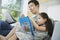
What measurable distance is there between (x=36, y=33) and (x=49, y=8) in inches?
10.6

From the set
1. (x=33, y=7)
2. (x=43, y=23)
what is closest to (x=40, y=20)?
(x=43, y=23)

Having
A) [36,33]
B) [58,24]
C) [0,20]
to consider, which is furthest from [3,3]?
[58,24]

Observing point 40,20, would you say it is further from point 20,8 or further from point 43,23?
point 20,8

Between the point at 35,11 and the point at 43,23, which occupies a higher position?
the point at 35,11

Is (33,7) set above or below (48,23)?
above

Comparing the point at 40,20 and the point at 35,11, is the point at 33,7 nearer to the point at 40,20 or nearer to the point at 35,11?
the point at 35,11

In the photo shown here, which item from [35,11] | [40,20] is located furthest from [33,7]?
[40,20]

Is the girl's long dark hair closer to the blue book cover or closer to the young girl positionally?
the young girl

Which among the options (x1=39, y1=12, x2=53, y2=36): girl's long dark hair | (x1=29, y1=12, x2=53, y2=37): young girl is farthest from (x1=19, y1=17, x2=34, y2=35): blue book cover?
(x1=39, y1=12, x2=53, y2=36): girl's long dark hair

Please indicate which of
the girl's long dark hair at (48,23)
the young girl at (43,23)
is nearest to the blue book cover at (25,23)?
the young girl at (43,23)

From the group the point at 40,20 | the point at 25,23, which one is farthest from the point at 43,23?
the point at 25,23

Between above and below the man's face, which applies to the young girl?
below

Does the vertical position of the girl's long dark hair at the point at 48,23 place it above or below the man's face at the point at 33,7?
below

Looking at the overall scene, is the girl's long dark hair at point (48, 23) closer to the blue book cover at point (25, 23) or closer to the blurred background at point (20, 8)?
the blurred background at point (20, 8)
